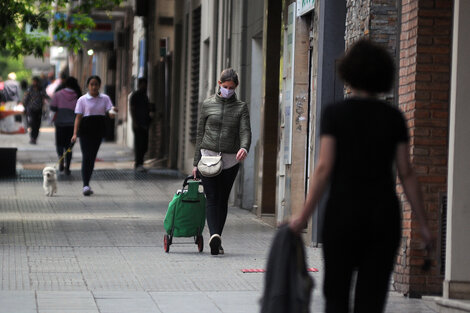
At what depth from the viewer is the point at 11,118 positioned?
38844 millimetres

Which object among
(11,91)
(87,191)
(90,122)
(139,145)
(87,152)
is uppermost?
(11,91)

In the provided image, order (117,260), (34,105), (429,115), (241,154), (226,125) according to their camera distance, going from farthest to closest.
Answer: (34,105)
(226,125)
(241,154)
(117,260)
(429,115)

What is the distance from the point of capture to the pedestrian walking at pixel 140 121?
25.3 metres

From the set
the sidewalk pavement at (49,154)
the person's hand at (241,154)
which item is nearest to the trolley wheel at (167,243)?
the person's hand at (241,154)

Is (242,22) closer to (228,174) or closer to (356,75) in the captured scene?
(228,174)

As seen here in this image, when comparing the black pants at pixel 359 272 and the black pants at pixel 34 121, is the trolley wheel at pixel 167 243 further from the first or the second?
the black pants at pixel 34 121

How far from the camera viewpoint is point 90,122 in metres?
19.2

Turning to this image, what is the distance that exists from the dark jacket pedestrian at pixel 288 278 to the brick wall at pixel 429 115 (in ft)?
12.8

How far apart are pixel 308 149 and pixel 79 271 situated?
13.8ft

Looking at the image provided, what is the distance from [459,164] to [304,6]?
537 centimetres

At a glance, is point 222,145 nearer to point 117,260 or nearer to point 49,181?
point 117,260

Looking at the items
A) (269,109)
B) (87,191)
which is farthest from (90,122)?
(269,109)

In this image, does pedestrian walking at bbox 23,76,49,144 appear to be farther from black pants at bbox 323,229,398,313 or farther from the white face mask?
black pants at bbox 323,229,398,313

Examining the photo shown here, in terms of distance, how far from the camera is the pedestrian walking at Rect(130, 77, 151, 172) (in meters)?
25.3
